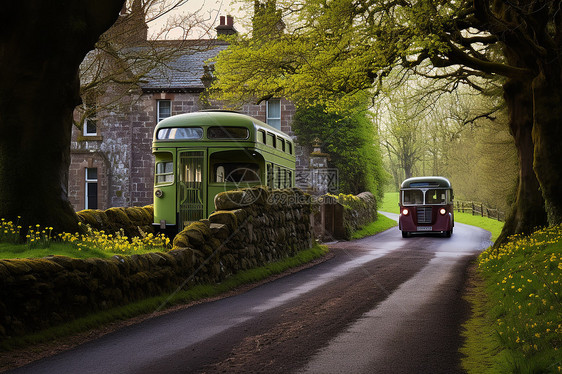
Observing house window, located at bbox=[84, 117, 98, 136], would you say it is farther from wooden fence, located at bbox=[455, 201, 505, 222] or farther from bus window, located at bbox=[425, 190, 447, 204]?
wooden fence, located at bbox=[455, 201, 505, 222]

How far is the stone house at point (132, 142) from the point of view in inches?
1385

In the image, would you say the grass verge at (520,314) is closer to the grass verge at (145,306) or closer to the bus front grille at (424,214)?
the grass verge at (145,306)

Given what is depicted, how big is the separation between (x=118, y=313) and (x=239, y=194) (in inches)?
223

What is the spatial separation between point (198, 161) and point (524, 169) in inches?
361

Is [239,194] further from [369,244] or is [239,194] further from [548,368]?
[369,244]

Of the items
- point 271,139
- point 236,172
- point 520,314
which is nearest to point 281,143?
point 271,139

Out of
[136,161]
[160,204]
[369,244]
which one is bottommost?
[369,244]

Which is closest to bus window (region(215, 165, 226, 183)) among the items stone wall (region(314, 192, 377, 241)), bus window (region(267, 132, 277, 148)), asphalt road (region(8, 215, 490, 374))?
bus window (region(267, 132, 277, 148))

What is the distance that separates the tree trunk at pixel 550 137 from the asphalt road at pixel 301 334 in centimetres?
340

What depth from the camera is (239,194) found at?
13922 millimetres

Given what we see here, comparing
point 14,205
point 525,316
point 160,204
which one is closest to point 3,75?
point 14,205

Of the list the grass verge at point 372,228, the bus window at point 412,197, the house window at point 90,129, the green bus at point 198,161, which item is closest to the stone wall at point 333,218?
the grass verge at point 372,228

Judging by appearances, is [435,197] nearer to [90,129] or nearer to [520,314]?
[520,314]

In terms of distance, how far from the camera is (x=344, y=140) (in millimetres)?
36062
